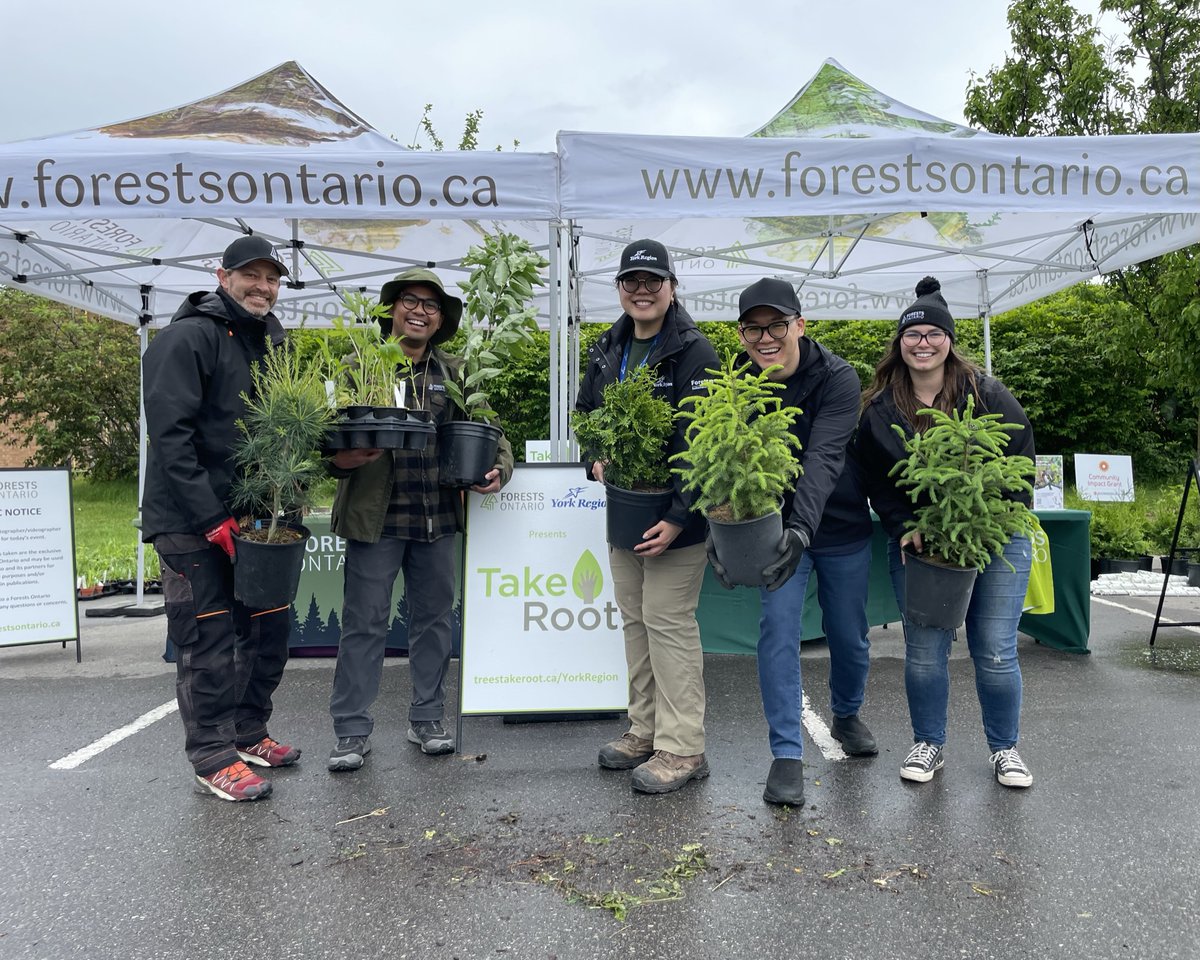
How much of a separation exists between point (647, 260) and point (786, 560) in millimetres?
1243

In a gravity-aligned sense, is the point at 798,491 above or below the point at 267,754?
above

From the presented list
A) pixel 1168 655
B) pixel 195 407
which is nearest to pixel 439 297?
pixel 195 407

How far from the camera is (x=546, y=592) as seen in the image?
401cm

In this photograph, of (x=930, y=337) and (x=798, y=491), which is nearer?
(x=798, y=491)

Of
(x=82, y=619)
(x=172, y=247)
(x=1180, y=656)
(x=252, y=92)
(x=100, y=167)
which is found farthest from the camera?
(x=82, y=619)

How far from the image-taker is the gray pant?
371 cm

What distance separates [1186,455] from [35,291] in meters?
18.9

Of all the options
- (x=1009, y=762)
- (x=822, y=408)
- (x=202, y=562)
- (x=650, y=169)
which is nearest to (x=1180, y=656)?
(x=1009, y=762)

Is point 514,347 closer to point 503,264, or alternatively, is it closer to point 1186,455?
point 503,264

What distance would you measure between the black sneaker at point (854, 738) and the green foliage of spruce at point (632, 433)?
1477mm

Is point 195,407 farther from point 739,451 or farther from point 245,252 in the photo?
point 739,451

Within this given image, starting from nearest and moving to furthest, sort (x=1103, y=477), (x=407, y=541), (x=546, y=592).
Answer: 1. (x=407, y=541)
2. (x=546, y=592)
3. (x=1103, y=477)

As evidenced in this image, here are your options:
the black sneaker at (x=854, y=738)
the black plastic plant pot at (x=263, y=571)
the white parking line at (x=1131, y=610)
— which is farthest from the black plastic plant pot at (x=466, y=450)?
the white parking line at (x=1131, y=610)

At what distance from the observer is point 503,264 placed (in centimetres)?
384
